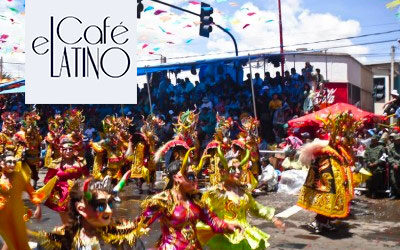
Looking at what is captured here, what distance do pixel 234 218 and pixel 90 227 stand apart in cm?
186

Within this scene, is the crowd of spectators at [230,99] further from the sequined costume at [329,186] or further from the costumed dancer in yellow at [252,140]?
the sequined costume at [329,186]

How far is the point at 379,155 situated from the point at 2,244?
835 centimetres

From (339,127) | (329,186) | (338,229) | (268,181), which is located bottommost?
(338,229)

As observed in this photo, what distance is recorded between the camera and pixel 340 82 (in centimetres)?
2208

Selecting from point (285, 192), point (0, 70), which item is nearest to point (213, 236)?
point (285, 192)

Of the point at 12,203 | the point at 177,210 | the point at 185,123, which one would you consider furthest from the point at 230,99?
the point at 177,210

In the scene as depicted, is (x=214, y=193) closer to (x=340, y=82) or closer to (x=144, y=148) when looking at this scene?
(x=144, y=148)

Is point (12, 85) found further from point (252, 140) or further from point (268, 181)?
point (268, 181)

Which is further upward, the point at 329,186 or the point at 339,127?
the point at 339,127

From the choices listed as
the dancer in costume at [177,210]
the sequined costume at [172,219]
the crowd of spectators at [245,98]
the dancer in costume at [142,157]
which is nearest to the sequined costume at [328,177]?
the dancer in costume at [177,210]

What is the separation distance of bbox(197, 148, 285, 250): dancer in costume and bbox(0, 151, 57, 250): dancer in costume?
1701 mm

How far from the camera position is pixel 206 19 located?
587 inches

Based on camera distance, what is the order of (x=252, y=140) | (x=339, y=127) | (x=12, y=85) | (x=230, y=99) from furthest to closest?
(x=12, y=85) → (x=230, y=99) → (x=252, y=140) → (x=339, y=127)

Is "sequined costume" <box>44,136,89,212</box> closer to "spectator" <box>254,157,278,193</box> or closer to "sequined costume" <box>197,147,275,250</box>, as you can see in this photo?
"sequined costume" <box>197,147,275,250</box>
